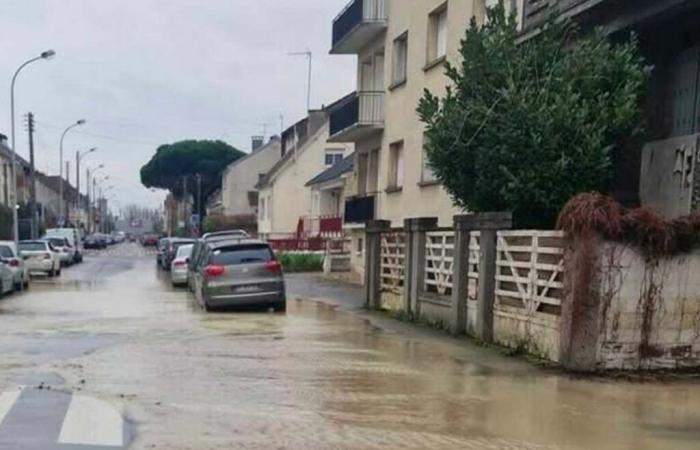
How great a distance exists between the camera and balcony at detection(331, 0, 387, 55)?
86.9 ft

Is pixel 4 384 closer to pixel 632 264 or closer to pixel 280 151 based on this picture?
pixel 632 264

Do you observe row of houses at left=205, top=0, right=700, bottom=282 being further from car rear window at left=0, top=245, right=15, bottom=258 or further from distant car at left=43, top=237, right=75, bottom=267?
car rear window at left=0, top=245, right=15, bottom=258

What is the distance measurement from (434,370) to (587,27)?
6.91 metres

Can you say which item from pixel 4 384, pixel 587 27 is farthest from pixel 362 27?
pixel 4 384

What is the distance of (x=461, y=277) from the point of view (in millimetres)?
13617

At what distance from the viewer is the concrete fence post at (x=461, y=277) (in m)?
13.6

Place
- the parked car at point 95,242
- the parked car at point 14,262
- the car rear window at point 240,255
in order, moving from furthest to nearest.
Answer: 1. the parked car at point 95,242
2. the parked car at point 14,262
3. the car rear window at point 240,255

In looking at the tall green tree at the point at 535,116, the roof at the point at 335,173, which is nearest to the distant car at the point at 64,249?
the roof at the point at 335,173

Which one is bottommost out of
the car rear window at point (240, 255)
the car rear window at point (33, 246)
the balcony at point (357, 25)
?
the car rear window at point (33, 246)

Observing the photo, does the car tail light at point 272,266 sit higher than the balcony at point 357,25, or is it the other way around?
the balcony at point 357,25

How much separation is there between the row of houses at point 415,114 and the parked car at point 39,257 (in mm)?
12214

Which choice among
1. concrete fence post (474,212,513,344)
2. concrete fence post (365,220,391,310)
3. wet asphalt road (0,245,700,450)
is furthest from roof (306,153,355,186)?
concrete fence post (474,212,513,344)

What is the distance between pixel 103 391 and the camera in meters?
8.82

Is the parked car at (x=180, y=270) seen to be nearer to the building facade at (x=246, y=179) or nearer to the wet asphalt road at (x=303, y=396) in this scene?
the wet asphalt road at (x=303, y=396)
